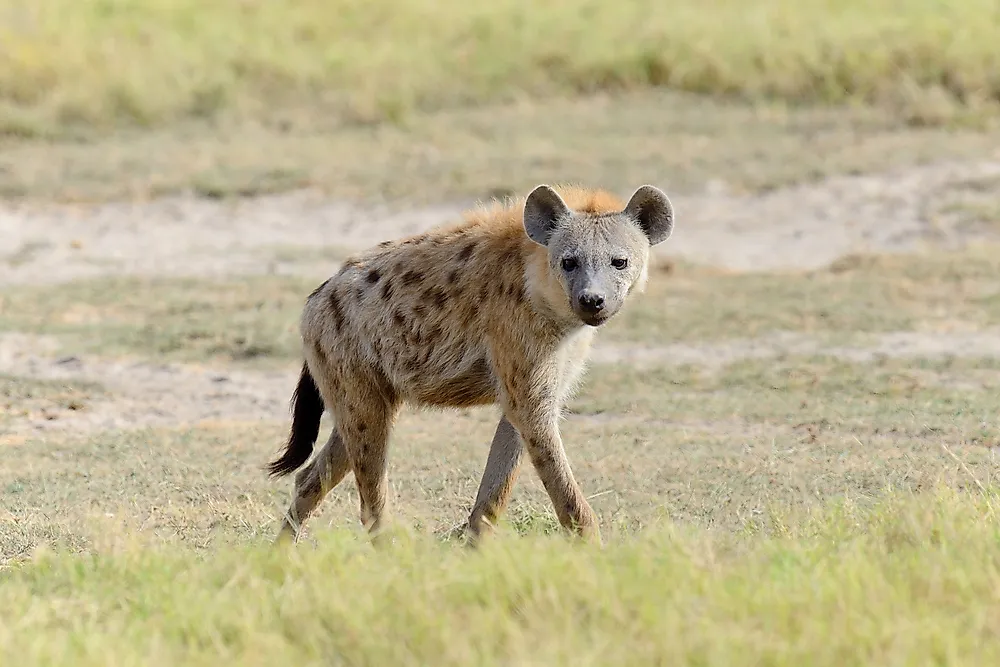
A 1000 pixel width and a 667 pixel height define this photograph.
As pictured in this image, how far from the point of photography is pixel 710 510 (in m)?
4.79

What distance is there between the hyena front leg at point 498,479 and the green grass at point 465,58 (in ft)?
26.0

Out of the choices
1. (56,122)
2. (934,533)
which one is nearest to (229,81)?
(56,122)

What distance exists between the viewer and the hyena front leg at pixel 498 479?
435 centimetres

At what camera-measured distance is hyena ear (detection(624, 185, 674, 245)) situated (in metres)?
4.31

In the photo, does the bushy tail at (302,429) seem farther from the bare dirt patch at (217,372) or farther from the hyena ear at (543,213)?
the bare dirt patch at (217,372)

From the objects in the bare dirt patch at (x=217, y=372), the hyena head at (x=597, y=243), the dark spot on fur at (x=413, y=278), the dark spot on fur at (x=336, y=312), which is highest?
the hyena head at (x=597, y=243)

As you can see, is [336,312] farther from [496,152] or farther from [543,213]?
[496,152]

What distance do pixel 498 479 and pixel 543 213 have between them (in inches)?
29.8

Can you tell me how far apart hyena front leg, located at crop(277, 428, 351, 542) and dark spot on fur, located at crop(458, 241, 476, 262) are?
626 mm

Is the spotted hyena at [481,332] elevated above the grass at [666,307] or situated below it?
above

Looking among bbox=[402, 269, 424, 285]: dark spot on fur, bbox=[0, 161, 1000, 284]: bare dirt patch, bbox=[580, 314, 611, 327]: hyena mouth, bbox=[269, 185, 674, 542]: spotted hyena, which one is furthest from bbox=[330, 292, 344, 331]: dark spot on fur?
bbox=[0, 161, 1000, 284]: bare dirt patch

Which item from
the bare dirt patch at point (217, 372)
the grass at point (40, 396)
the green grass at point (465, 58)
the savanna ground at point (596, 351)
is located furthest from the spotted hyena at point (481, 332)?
the green grass at point (465, 58)

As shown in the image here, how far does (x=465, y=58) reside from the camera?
1302 cm

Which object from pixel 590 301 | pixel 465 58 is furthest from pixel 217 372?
pixel 465 58
